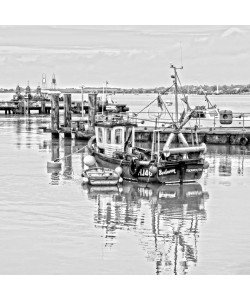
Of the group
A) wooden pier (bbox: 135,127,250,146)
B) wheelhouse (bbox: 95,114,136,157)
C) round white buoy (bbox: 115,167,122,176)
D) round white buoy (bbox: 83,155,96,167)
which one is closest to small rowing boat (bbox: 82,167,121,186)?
round white buoy (bbox: 115,167,122,176)

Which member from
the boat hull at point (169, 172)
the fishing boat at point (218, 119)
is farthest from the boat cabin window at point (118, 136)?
the fishing boat at point (218, 119)

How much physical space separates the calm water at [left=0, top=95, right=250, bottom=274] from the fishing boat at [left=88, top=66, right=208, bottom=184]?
57 cm

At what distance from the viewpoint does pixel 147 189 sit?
3081 centimetres

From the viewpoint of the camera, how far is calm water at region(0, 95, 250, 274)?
1871 cm

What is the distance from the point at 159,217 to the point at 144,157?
24.8ft

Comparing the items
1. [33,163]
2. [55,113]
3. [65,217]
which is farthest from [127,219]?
[55,113]

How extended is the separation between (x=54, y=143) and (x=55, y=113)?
473 centimetres

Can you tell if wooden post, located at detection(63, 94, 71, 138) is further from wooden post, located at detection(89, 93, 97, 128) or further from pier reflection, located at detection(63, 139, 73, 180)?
pier reflection, located at detection(63, 139, 73, 180)

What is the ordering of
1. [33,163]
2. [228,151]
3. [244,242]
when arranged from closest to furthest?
1. [244,242]
2. [33,163]
3. [228,151]

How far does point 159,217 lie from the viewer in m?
25.0

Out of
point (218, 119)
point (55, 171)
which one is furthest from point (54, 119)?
point (55, 171)

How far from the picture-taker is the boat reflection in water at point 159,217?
19.6m

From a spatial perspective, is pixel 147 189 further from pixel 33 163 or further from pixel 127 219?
pixel 33 163

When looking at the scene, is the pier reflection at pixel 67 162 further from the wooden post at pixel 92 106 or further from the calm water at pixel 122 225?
the wooden post at pixel 92 106
